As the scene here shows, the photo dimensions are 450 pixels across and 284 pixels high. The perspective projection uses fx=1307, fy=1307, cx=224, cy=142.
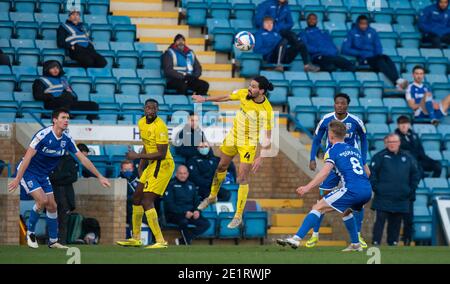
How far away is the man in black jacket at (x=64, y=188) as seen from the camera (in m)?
20.6

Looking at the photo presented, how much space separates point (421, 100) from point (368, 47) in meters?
1.70

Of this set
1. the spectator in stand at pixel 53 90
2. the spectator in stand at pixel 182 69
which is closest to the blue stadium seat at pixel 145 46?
the spectator in stand at pixel 182 69

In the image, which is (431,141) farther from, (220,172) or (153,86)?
(220,172)

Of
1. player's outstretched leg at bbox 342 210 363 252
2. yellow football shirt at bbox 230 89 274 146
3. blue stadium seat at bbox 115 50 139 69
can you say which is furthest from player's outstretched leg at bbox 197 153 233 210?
blue stadium seat at bbox 115 50 139 69

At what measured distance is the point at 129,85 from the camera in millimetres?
24125

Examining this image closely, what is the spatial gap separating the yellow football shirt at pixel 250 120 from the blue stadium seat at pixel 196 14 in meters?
7.85

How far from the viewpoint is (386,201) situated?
21.7 metres

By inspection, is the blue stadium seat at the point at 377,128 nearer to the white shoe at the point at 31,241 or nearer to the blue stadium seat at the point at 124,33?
the blue stadium seat at the point at 124,33

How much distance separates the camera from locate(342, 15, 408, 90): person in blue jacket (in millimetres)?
26609

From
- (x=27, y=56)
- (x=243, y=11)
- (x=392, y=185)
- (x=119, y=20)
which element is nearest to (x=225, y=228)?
(x=392, y=185)

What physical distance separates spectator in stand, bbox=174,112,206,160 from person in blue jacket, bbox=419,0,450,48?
749 centimetres

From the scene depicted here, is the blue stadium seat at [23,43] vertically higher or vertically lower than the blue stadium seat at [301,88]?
higher

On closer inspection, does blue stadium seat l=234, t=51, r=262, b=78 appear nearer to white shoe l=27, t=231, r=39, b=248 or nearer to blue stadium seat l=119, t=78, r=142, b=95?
blue stadium seat l=119, t=78, r=142, b=95
